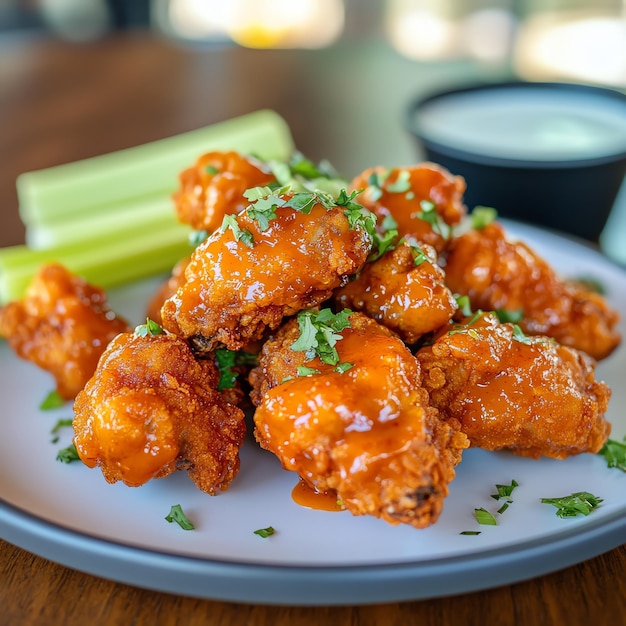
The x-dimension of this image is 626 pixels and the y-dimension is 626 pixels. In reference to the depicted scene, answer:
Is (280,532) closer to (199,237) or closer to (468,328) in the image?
(468,328)

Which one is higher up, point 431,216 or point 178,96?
point 431,216

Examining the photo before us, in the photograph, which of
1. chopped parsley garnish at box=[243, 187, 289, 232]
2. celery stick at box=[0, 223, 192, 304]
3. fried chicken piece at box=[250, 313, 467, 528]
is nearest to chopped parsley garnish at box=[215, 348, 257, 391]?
fried chicken piece at box=[250, 313, 467, 528]

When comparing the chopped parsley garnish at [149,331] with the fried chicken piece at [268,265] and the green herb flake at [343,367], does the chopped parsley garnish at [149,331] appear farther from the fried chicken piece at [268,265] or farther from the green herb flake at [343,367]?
the green herb flake at [343,367]

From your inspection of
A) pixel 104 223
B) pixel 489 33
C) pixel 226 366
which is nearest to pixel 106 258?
pixel 104 223

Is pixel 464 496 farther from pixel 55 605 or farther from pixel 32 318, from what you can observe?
pixel 32 318

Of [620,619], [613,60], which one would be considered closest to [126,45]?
[613,60]

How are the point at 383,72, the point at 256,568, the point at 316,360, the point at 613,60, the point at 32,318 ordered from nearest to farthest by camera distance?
the point at 256,568 → the point at 316,360 → the point at 32,318 → the point at 383,72 → the point at 613,60

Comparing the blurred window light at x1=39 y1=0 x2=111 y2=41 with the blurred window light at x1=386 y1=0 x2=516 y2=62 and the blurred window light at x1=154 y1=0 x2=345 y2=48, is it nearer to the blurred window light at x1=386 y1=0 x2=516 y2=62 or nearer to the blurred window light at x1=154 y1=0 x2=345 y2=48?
the blurred window light at x1=154 y1=0 x2=345 y2=48
